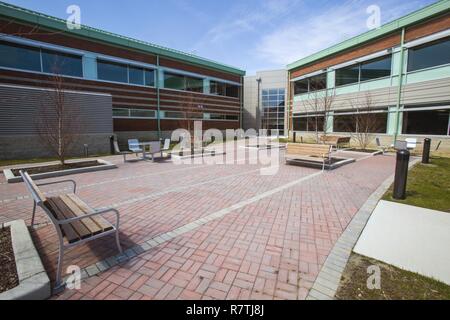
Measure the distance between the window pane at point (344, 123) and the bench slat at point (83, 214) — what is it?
21.7 m

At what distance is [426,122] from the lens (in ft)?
51.4

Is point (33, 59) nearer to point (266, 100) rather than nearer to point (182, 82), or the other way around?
point (182, 82)

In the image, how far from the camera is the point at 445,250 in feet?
11.2

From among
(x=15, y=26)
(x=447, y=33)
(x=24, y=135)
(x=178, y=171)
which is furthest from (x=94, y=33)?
(x=447, y=33)

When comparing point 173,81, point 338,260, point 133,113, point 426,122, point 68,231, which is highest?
point 173,81

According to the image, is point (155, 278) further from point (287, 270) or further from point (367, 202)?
point (367, 202)

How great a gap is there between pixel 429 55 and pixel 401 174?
15.1m

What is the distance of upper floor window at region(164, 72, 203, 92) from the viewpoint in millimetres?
25203

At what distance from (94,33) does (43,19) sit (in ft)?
11.0

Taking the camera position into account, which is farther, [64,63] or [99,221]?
[64,63]

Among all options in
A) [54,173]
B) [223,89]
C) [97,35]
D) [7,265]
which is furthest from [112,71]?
[7,265]

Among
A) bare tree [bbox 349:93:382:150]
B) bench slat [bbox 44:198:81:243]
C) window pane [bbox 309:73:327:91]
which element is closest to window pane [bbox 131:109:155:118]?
window pane [bbox 309:73:327:91]

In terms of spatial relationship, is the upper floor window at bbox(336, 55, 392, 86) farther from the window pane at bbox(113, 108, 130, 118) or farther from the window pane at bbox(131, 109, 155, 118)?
the window pane at bbox(113, 108, 130, 118)

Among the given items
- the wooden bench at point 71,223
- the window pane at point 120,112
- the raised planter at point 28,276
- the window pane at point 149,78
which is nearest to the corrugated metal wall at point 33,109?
the window pane at point 120,112
